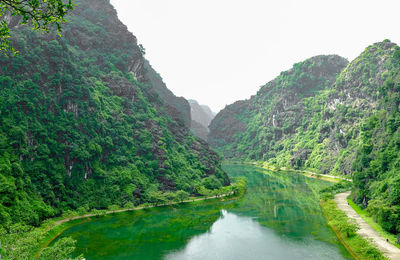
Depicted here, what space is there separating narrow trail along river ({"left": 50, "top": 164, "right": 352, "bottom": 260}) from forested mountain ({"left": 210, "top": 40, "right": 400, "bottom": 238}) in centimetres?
1138

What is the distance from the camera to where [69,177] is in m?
59.2

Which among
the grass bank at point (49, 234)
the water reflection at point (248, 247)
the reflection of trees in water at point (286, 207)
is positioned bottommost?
the water reflection at point (248, 247)

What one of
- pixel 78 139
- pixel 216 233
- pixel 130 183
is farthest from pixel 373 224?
pixel 78 139

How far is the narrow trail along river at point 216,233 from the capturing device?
132 ft

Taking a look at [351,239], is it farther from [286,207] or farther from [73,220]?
[73,220]

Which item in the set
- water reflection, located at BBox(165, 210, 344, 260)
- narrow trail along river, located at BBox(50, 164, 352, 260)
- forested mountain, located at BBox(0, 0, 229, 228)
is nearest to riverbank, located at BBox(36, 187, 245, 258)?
narrow trail along river, located at BBox(50, 164, 352, 260)

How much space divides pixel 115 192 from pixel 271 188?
52052mm

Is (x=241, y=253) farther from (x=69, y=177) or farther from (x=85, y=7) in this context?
(x=85, y=7)

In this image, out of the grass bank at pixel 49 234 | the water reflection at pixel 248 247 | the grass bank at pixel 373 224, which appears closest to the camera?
the grass bank at pixel 49 234

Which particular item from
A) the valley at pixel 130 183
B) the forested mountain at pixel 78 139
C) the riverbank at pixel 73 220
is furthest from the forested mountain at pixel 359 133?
the forested mountain at pixel 78 139

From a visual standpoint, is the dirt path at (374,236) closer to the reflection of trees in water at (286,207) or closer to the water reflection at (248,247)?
the reflection of trees in water at (286,207)

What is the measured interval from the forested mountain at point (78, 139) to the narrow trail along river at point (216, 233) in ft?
26.7

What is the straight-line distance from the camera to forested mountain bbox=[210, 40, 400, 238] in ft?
169

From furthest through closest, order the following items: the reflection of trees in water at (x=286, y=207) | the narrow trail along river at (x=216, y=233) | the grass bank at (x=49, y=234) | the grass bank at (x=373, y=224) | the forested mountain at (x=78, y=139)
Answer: the reflection of trees in water at (x=286, y=207) → the forested mountain at (x=78, y=139) → the narrow trail along river at (x=216, y=233) → the grass bank at (x=373, y=224) → the grass bank at (x=49, y=234)
